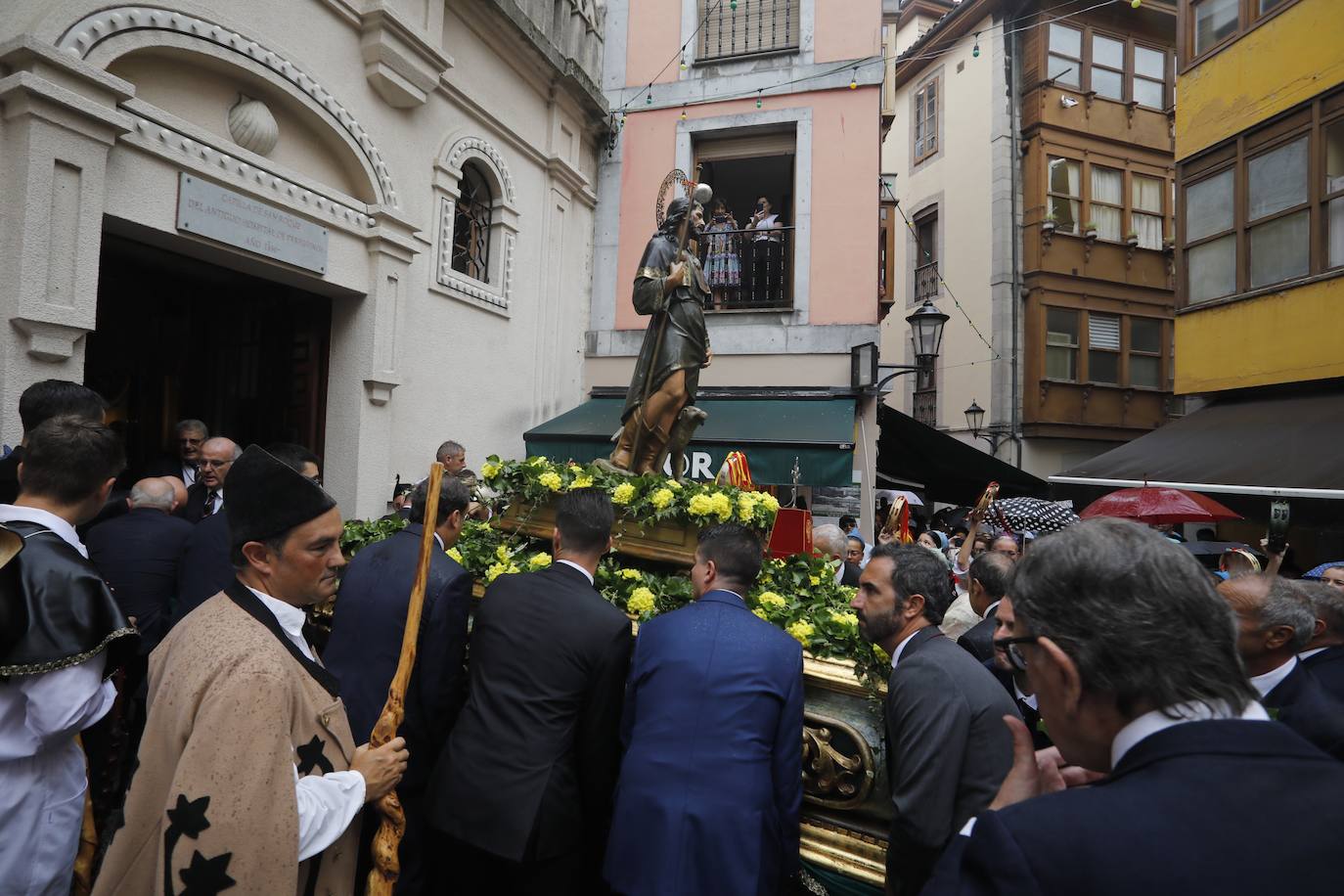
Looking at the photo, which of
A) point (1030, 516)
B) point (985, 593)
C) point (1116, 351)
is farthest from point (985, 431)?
point (985, 593)

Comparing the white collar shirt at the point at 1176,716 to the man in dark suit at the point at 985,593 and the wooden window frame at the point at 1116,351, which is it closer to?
the man in dark suit at the point at 985,593

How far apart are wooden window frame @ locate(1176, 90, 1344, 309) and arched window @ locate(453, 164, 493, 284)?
9954 millimetres

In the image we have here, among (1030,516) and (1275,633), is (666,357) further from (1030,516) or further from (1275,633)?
(1030,516)

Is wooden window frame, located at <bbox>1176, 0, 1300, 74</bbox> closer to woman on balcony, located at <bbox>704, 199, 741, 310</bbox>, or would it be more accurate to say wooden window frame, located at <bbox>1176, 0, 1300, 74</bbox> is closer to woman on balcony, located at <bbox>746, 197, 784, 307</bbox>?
woman on balcony, located at <bbox>746, 197, 784, 307</bbox>

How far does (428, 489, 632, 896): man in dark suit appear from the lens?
2.58m

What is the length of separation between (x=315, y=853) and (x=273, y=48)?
6560mm

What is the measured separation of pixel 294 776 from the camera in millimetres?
1669

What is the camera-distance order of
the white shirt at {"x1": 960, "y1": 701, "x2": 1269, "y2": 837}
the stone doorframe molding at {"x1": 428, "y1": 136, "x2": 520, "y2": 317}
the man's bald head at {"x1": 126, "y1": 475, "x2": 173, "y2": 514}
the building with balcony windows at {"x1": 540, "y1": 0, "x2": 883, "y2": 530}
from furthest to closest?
the building with balcony windows at {"x1": 540, "y1": 0, "x2": 883, "y2": 530}, the stone doorframe molding at {"x1": 428, "y1": 136, "x2": 520, "y2": 317}, the man's bald head at {"x1": 126, "y1": 475, "x2": 173, "y2": 514}, the white shirt at {"x1": 960, "y1": 701, "x2": 1269, "y2": 837}

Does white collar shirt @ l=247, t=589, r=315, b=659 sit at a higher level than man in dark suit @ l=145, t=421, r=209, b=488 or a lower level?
lower

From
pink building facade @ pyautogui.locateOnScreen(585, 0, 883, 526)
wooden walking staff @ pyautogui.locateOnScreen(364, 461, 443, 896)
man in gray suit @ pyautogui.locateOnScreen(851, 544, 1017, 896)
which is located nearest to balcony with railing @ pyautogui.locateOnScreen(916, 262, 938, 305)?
pink building facade @ pyautogui.locateOnScreen(585, 0, 883, 526)

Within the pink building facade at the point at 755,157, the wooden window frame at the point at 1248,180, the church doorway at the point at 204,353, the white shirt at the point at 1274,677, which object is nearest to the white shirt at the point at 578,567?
the white shirt at the point at 1274,677

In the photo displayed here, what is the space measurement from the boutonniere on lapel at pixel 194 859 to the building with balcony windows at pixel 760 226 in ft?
26.1

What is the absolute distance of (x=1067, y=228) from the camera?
55.9 feet

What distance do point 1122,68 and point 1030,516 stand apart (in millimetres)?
14500
